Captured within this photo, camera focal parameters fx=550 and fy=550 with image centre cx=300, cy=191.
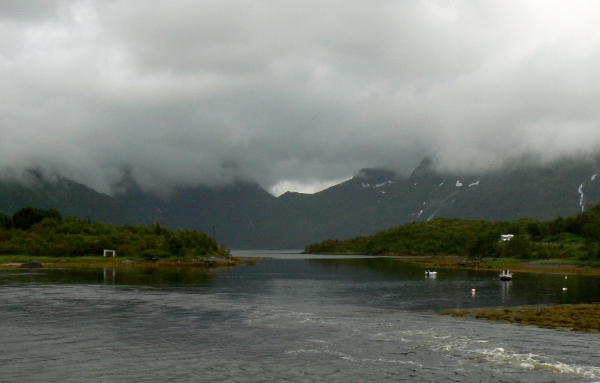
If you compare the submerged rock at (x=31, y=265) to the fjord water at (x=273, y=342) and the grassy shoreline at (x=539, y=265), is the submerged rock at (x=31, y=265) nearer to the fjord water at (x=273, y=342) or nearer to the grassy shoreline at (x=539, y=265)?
the fjord water at (x=273, y=342)

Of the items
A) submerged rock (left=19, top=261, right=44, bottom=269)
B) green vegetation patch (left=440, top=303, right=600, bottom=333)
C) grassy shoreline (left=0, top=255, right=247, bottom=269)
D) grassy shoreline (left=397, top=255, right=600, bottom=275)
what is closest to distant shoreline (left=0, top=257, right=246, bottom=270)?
grassy shoreline (left=0, top=255, right=247, bottom=269)

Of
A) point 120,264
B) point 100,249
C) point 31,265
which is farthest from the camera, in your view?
point 100,249

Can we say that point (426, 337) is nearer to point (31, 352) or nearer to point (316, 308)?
point (316, 308)

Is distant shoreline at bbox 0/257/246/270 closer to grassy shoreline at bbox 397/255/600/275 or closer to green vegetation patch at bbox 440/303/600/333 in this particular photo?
grassy shoreline at bbox 397/255/600/275

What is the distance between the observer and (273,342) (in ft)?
139

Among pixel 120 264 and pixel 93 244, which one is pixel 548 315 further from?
pixel 93 244

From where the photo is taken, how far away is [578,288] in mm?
89562

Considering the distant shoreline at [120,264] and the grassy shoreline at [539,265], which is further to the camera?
the distant shoreline at [120,264]

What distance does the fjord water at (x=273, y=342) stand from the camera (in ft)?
108

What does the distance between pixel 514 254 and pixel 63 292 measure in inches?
5917

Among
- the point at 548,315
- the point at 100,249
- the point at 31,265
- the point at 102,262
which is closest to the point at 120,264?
the point at 102,262

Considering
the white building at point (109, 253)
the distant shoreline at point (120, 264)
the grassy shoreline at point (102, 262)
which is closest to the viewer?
the distant shoreline at point (120, 264)

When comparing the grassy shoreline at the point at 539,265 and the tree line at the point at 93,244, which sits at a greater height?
the tree line at the point at 93,244

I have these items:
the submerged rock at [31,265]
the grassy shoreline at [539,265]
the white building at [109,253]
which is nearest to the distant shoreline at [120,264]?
the submerged rock at [31,265]
